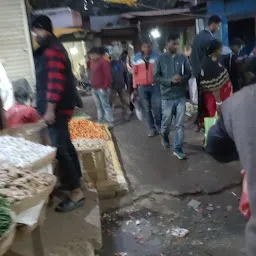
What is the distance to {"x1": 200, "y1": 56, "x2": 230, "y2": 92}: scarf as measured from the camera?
255 inches

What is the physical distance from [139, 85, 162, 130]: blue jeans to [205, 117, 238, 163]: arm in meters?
6.48

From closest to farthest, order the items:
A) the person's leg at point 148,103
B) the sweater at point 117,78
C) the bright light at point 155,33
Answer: the person's leg at point 148,103, the sweater at point 117,78, the bright light at point 155,33

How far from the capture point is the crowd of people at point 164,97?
1733 millimetres

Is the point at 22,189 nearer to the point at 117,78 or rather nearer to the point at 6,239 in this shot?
the point at 6,239

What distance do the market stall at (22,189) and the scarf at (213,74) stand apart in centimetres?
375

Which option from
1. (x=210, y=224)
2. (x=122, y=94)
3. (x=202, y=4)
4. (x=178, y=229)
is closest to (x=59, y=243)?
(x=178, y=229)

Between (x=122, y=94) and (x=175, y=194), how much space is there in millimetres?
6461

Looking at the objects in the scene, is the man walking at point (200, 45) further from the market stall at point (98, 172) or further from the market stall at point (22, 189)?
the market stall at point (22, 189)

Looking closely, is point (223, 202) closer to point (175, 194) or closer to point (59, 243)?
point (175, 194)

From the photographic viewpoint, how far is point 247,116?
1.67 m

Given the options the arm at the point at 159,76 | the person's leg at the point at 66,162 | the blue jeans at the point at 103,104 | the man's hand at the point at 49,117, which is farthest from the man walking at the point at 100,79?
the man's hand at the point at 49,117

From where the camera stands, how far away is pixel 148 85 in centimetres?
851

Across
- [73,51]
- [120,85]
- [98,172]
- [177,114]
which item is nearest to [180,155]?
[177,114]

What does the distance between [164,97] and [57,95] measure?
2.93 metres
